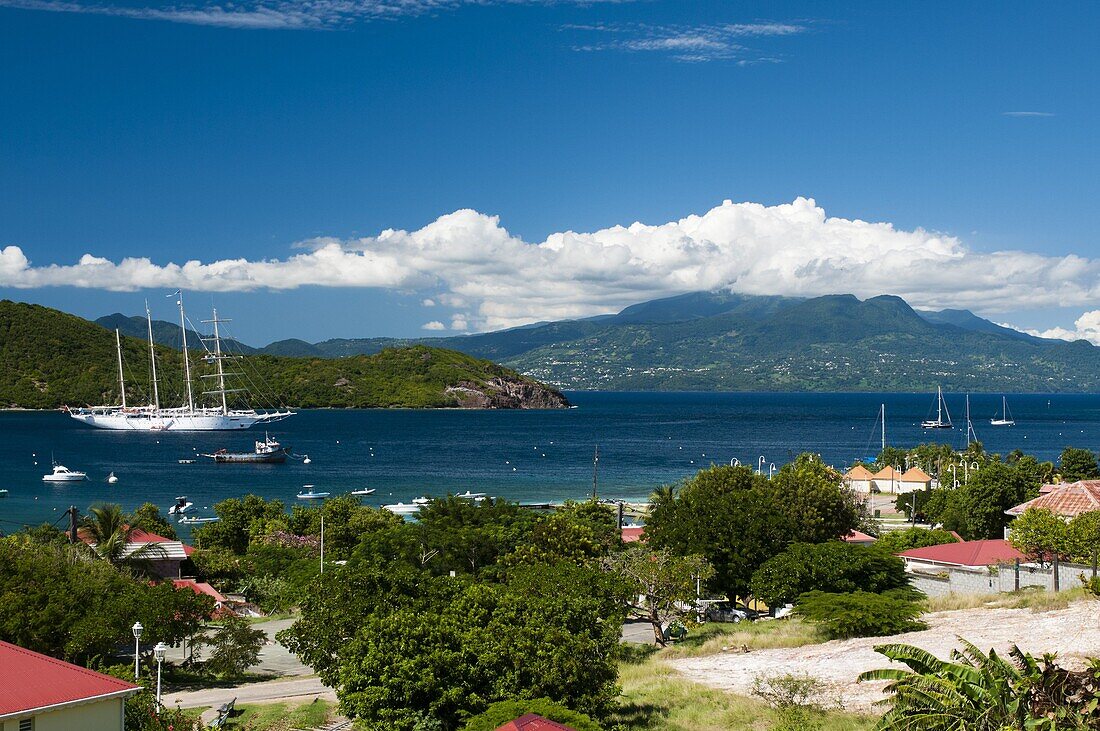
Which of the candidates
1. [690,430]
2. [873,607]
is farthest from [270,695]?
[690,430]

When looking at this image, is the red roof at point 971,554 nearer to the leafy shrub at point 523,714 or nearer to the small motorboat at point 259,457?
the leafy shrub at point 523,714

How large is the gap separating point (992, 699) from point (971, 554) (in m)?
27.1

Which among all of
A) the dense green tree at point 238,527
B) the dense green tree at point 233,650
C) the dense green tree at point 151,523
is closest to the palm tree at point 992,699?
the dense green tree at point 233,650

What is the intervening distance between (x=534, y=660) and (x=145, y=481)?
94187mm

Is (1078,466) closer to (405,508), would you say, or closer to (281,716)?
(405,508)

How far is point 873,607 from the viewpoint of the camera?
2711 cm


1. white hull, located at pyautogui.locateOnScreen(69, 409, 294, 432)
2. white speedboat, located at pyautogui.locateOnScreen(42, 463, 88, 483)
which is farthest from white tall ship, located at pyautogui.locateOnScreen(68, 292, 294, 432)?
white speedboat, located at pyautogui.locateOnScreen(42, 463, 88, 483)

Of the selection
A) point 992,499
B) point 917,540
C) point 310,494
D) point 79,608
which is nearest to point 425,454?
point 310,494

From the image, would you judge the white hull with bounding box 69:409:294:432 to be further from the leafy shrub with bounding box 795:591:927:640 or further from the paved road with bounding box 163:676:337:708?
the leafy shrub with bounding box 795:591:927:640

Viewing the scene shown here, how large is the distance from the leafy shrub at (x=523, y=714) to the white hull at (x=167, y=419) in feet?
578

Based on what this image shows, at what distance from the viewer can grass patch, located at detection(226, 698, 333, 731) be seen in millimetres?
20578

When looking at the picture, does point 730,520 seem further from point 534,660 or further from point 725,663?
point 534,660

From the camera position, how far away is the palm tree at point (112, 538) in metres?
34.5

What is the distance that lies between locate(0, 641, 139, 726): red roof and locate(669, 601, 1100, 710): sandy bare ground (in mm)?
13369
